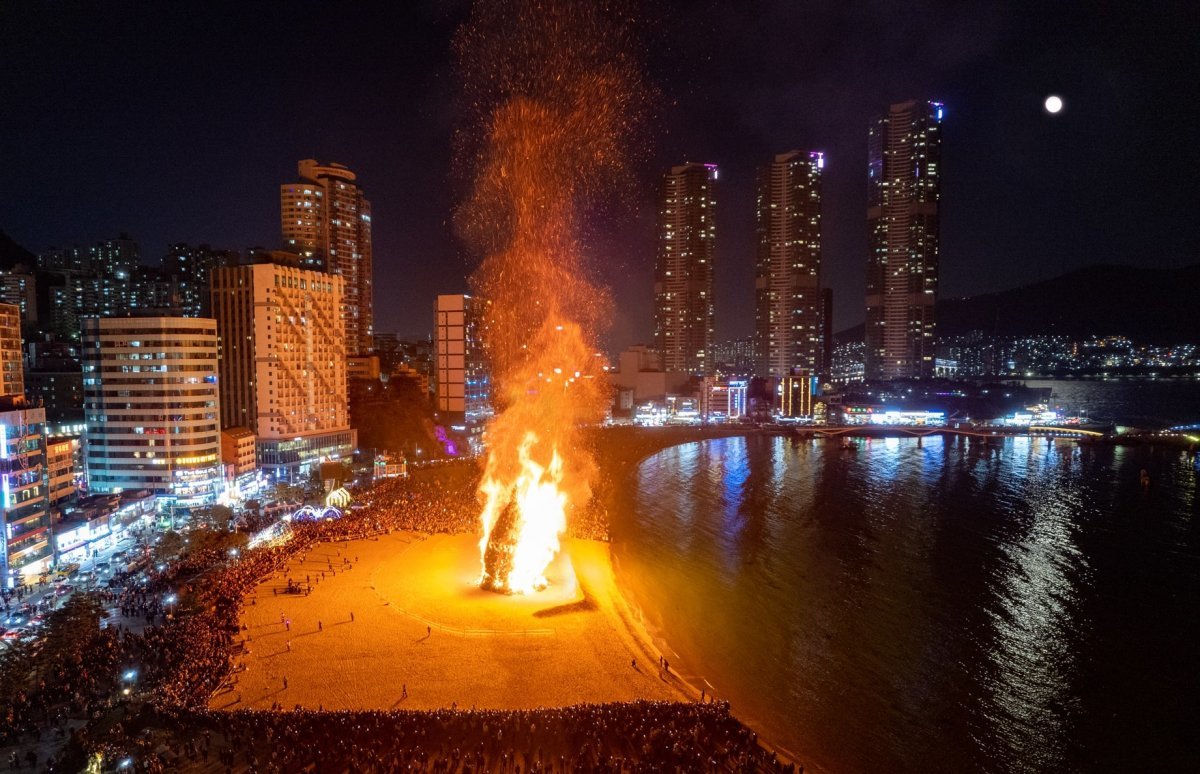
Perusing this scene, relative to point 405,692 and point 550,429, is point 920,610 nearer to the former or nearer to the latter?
point 550,429

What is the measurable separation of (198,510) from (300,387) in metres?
15.7

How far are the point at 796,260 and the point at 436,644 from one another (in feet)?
413

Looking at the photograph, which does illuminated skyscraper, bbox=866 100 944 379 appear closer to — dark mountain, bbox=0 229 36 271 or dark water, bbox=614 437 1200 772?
dark water, bbox=614 437 1200 772

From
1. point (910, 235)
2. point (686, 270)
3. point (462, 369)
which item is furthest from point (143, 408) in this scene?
point (910, 235)

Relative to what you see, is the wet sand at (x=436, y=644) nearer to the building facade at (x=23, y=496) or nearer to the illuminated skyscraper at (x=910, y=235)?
the building facade at (x=23, y=496)

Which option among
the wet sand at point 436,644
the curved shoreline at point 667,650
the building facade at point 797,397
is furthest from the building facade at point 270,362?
the building facade at point 797,397

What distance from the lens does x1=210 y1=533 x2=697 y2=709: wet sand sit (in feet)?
52.9

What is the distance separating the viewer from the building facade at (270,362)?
4525 cm

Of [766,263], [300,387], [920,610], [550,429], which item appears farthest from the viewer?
[766,263]

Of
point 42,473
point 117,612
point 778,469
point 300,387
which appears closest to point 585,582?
point 117,612

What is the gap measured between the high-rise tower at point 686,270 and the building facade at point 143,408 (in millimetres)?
105126

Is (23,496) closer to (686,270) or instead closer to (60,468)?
(60,468)

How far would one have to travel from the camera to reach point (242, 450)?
40.8 meters

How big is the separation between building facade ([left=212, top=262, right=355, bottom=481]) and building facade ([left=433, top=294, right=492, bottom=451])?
45.1ft
